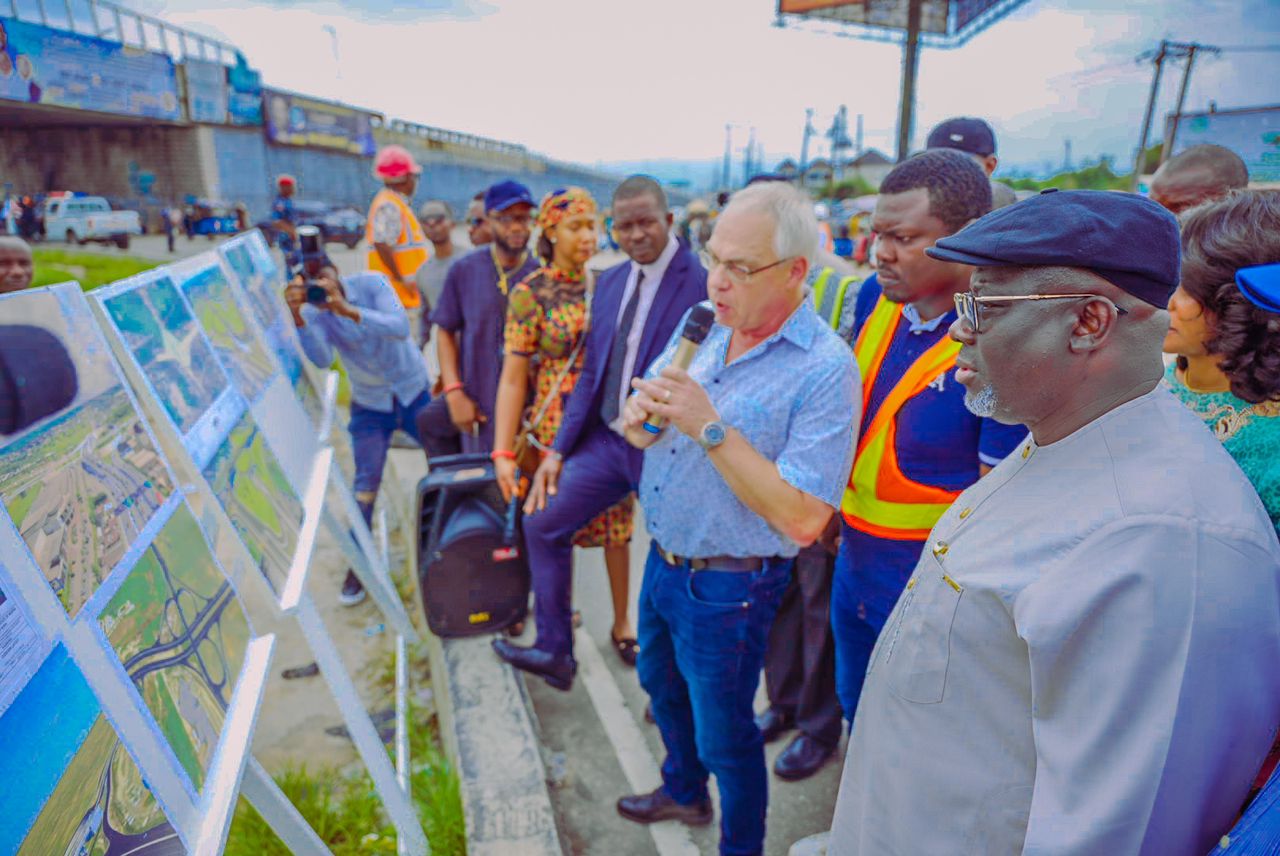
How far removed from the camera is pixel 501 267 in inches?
138

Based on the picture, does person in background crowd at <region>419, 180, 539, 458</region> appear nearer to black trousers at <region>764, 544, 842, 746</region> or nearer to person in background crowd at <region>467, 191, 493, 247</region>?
person in background crowd at <region>467, 191, 493, 247</region>

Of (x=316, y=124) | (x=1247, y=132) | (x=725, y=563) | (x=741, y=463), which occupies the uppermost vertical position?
(x=316, y=124)

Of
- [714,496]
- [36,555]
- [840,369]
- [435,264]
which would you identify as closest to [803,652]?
[714,496]

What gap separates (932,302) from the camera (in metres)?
1.87

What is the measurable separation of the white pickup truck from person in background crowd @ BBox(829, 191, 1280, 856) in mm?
24913

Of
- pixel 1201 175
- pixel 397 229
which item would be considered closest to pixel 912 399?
pixel 1201 175

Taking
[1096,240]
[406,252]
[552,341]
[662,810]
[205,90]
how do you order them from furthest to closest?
[205,90] < [406,252] < [552,341] < [662,810] < [1096,240]

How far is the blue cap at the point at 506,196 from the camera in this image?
3.46 metres

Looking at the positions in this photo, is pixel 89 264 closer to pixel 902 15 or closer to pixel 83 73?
pixel 83 73

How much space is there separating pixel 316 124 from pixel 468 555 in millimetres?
37778

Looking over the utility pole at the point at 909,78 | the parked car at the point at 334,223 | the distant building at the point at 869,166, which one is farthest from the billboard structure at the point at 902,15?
the distant building at the point at 869,166

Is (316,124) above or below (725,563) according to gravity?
above

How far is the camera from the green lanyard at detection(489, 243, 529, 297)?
346cm

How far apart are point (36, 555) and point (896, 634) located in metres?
1.40
